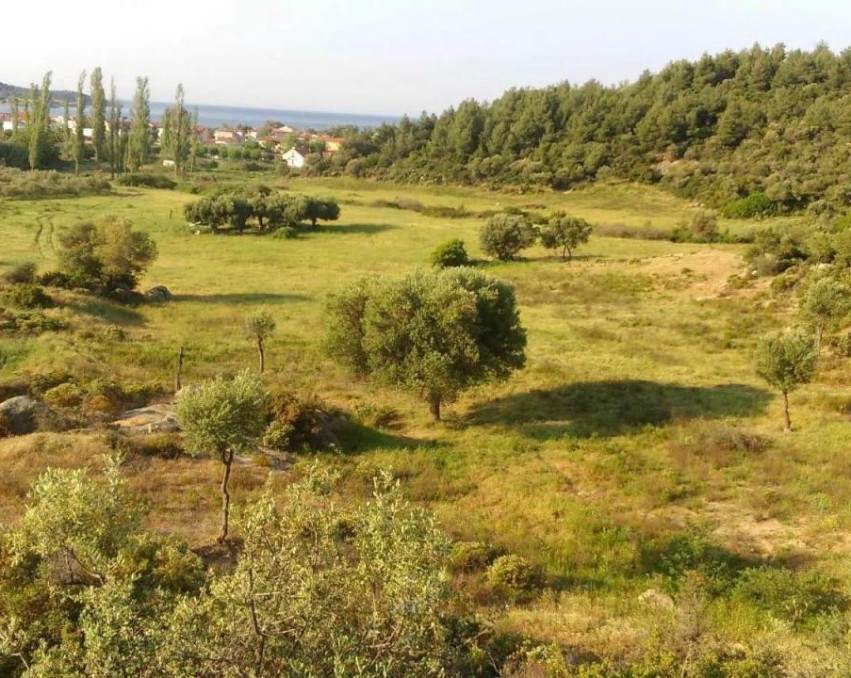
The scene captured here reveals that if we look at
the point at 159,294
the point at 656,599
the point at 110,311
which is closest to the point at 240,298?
the point at 159,294

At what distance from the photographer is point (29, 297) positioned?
36031 mm

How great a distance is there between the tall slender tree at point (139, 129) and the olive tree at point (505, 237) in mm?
77978

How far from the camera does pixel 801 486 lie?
1939cm

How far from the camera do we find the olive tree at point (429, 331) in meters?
25.1

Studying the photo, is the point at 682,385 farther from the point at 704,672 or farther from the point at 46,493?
the point at 46,493

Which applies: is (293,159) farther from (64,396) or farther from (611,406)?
(611,406)

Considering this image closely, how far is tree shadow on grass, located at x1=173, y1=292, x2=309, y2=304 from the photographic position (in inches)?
1704

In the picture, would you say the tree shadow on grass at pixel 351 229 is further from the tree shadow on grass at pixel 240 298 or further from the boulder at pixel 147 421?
the boulder at pixel 147 421

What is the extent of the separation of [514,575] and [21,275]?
38095 mm

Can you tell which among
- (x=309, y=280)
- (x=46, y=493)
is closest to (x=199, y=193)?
(x=309, y=280)

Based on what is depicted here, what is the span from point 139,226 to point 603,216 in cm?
5411

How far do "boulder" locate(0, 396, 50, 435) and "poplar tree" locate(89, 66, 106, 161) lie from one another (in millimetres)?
105543

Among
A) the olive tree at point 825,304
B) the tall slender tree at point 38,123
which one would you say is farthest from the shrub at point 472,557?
the tall slender tree at point 38,123

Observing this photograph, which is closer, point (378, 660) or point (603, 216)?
point (378, 660)
